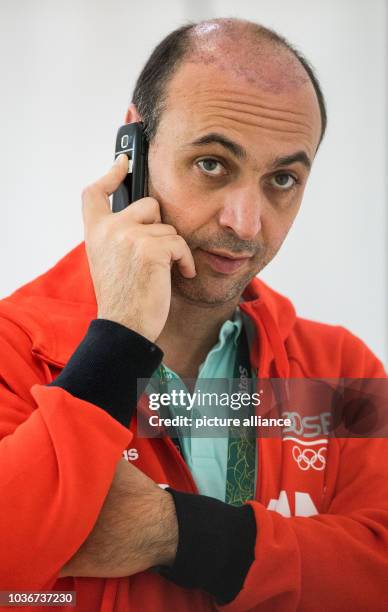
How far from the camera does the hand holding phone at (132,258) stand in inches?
42.0

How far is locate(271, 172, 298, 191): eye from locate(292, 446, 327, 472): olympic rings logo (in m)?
0.46

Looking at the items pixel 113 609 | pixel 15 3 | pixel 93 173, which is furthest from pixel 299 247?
pixel 113 609

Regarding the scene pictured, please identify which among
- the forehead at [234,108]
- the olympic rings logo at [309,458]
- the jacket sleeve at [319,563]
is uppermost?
the forehead at [234,108]

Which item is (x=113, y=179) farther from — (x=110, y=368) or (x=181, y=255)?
(x=110, y=368)

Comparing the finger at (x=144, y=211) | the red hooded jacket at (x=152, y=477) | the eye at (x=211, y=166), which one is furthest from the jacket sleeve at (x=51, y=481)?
the eye at (x=211, y=166)

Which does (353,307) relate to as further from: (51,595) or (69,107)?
(51,595)

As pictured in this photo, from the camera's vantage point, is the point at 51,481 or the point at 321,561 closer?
the point at 51,481

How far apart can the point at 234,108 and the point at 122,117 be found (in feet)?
1.85

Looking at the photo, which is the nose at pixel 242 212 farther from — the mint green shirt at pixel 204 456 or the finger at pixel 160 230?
the mint green shirt at pixel 204 456

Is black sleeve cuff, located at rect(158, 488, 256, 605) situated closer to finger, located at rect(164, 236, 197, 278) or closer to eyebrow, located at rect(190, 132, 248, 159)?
finger, located at rect(164, 236, 197, 278)

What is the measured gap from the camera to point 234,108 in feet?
3.98

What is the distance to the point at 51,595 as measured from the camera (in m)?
1.01

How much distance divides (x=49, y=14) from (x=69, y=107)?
0.70 feet

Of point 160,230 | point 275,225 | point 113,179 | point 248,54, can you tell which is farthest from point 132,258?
point 248,54
